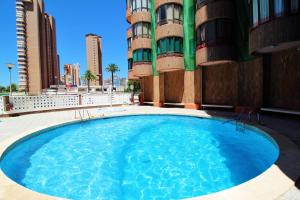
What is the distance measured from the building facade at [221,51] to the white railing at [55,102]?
6.19m

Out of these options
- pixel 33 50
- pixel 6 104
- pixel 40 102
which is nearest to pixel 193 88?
pixel 40 102

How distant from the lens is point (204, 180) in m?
6.88

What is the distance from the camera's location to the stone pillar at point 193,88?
71.8 ft

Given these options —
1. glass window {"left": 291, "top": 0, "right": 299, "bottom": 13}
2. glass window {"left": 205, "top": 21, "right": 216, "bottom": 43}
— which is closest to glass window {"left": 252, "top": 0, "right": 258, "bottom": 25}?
glass window {"left": 291, "top": 0, "right": 299, "bottom": 13}

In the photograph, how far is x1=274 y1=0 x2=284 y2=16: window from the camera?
10594 mm

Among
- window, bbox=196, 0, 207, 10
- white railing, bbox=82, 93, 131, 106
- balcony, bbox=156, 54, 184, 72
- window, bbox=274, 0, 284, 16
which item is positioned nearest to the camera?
window, bbox=274, 0, 284, 16

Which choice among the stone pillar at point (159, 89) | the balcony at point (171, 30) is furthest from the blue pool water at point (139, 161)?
the balcony at point (171, 30)

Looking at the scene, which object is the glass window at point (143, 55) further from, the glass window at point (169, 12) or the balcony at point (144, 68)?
the glass window at point (169, 12)

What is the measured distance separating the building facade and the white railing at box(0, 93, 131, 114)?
619cm

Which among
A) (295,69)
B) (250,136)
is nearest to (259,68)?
(295,69)

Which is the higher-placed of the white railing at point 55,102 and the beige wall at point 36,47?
the beige wall at point 36,47

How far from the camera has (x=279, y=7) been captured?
423 inches

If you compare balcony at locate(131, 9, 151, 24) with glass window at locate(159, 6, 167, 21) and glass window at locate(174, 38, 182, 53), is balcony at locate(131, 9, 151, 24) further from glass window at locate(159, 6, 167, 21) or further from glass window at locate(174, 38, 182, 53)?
glass window at locate(174, 38, 182, 53)

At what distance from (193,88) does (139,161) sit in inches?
598
